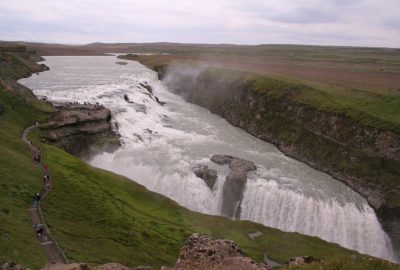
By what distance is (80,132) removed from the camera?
56.5 m

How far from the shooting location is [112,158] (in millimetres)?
54781

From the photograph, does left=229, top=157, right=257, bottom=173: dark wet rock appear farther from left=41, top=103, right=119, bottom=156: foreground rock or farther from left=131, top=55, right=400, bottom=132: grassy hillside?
left=131, top=55, right=400, bottom=132: grassy hillside

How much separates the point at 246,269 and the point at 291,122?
53.4 meters

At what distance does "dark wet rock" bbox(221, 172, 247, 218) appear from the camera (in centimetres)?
4650

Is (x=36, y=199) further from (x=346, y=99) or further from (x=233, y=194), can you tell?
(x=346, y=99)

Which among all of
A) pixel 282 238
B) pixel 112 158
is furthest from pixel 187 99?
pixel 282 238

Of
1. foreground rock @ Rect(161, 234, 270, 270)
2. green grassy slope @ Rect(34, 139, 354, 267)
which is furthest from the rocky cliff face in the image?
foreground rock @ Rect(161, 234, 270, 270)

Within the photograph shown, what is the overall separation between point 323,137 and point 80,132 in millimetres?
36264

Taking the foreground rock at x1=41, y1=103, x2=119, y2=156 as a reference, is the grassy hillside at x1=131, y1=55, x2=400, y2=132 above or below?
above

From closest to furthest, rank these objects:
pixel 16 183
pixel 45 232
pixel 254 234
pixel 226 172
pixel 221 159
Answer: pixel 45 232
pixel 16 183
pixel 254 234
pixel 226 172
pixel 221 159

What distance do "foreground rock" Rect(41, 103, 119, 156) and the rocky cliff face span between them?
26.9m

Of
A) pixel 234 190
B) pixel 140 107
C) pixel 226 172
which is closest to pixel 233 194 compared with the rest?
pixel 234 190

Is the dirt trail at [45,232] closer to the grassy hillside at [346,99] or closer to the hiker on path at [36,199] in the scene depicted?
the hiker on path at [36,199]

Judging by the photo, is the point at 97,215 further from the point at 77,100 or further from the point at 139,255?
the point at 77,100
